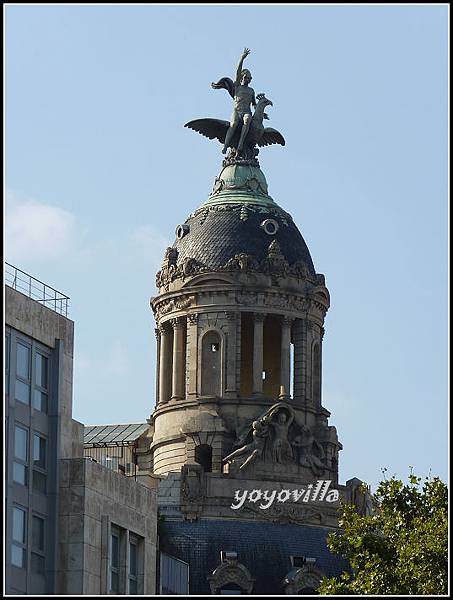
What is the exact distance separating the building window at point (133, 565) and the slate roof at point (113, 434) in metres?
47.3

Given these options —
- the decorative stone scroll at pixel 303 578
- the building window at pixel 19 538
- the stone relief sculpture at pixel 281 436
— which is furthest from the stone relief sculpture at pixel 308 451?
the building window at pixel 19 538

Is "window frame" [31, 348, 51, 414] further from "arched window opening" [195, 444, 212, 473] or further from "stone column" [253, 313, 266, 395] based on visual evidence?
"stone column" [253, 313, 266, 395]

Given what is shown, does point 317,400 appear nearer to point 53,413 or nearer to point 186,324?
point 186,324

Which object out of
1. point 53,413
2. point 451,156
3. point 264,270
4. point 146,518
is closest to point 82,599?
point 451,156

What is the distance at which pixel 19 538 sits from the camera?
9300 cm

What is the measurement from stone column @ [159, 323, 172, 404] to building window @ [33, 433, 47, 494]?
51152mm

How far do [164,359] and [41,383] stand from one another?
51792 millimetres

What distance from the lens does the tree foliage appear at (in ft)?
314

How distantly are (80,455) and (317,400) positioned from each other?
4952 cm

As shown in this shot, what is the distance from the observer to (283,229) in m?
148

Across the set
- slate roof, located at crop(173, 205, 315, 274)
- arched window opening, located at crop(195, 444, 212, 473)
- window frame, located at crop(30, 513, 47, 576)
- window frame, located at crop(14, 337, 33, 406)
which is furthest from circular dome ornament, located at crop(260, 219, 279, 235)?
window frame, located at crop(30, 513, 47, 576)

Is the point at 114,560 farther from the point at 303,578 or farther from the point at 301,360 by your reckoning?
the point at 301,360

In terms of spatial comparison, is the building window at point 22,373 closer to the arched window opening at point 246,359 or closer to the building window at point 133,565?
the building window at point 133,565

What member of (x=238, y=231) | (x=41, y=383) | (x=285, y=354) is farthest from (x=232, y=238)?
(x=41, y=383)
